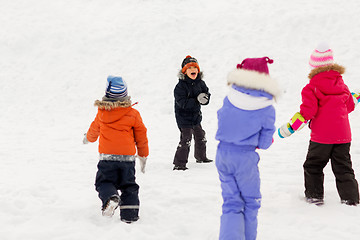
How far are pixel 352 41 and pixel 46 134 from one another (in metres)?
10.2

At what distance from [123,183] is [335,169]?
2823 mm

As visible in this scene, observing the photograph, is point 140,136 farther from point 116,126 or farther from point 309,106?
point 309,106

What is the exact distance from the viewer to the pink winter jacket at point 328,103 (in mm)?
4973

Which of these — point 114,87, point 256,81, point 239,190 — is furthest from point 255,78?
point 114,87

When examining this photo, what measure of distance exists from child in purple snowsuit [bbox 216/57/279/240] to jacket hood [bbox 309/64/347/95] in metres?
1.39

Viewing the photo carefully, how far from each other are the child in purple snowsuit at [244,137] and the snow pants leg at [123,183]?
1223 millimetres

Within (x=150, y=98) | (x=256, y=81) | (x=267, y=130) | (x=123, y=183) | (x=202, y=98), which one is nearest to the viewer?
(x=256, y=81)

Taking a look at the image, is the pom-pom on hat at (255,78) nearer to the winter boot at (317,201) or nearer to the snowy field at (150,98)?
the snowy field at (150,98)

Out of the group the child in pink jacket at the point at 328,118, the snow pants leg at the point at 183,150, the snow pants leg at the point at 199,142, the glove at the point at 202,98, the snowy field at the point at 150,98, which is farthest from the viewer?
the snow pants leg at the point at 199,142

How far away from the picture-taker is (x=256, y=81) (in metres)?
3.81

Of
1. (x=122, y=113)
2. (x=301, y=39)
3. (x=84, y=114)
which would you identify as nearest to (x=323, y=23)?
(x=301, y=39)

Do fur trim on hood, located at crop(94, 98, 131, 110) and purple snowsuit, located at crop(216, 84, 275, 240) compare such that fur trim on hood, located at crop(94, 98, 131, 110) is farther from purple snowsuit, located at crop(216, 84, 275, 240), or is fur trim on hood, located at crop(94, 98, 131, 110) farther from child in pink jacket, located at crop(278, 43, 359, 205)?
child in pink jacket, located at crop(278, 43, 359, 205)

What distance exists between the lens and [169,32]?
49.8ft

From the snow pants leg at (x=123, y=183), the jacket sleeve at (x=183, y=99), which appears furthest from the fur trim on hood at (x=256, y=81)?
the jacket sleeve at (x=183, y=99)
